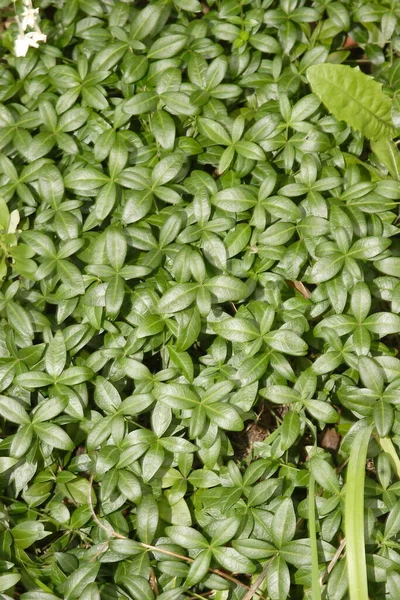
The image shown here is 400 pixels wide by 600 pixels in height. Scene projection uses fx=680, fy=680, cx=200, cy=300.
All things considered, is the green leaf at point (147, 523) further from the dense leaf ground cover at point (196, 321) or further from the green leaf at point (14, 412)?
the green leaf at point (14, 412)

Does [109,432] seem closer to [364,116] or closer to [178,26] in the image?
[364,116]

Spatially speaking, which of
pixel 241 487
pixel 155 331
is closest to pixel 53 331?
pixel 155 331

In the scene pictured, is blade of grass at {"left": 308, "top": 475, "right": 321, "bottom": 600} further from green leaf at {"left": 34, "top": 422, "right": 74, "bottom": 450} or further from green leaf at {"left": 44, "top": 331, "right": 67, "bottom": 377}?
green leaf at {"left": 44, "top": 331, "right": 67, "bottom": 377}

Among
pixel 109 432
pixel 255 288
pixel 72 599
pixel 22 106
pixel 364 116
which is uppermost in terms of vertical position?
pixel 22 106

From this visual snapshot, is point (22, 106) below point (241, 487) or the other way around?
the other way around

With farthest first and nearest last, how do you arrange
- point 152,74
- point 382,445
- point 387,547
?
point 152,74 → point 382,445 → point 387,547

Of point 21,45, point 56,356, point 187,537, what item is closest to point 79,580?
point 187,537

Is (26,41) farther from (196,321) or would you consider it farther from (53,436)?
(53,436)
